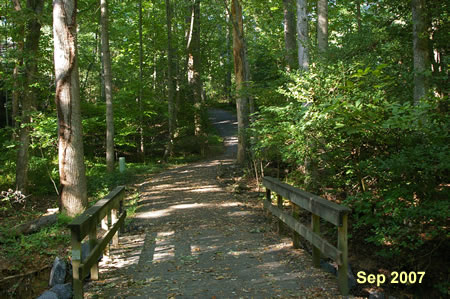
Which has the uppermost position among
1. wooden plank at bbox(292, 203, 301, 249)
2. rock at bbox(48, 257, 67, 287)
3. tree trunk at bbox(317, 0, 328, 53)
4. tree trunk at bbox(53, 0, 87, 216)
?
tree trunk at bbox(317, 0, 328, 53)

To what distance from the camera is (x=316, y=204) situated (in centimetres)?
442

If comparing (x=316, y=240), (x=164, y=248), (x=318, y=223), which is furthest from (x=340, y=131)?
Result: (x=164, y=248)

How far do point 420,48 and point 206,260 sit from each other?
5.97m

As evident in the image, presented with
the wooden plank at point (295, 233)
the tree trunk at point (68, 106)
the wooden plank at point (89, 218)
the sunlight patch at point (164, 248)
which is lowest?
the sunlight patch at point (164, 248)

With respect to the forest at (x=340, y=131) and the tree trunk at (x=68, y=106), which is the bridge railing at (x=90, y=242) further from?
the tree trunk at (x=68, y=106)

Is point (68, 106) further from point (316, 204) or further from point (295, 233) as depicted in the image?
point (316, 204)

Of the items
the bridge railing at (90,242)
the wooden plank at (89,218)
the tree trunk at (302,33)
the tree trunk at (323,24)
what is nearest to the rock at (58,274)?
the bridge railing at (90,242)

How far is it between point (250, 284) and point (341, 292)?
1053mm

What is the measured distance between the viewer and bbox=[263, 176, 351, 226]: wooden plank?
12.6ft

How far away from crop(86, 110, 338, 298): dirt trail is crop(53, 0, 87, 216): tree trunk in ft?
5.47

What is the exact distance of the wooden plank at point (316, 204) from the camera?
3.84m

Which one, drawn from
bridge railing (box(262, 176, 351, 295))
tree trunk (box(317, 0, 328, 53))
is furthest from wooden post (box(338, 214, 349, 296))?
tree trunk (box(317, 0, 328, 53))

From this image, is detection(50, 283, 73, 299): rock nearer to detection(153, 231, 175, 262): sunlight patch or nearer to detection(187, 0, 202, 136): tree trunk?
detection(153, 231, 175, 262): sunlight patch

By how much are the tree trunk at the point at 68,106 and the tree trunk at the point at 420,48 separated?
7.40 meters
